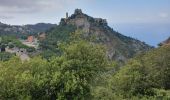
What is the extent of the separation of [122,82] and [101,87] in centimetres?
697

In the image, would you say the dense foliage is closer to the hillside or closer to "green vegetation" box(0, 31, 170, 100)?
"green vegetation" box(0, 31, 170, 100)

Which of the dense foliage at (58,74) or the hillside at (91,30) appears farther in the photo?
the hillside at (91,30)

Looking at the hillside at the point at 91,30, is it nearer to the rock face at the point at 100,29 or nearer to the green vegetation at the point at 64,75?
the rock face at the point at 100,29

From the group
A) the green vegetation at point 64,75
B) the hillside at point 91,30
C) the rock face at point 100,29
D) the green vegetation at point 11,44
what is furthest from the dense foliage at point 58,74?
the rock face at point 100,29

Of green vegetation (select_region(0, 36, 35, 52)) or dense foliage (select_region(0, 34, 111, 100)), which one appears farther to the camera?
green vegetation (select_region(0, 36, 35, 52))

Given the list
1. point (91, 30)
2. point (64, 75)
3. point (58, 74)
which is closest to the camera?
point (58, 74)

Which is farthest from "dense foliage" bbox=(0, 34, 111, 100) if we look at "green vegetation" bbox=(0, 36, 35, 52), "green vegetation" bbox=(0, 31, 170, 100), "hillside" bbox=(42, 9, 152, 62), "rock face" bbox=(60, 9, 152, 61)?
"rock face" bbox=(60, 9, 152, 61)

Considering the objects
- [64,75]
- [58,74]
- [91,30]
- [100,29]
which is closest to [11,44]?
[91,30]

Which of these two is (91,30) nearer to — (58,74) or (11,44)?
(11,44)

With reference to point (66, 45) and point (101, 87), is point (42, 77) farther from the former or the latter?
point (101, 87)

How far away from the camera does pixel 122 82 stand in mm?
47531

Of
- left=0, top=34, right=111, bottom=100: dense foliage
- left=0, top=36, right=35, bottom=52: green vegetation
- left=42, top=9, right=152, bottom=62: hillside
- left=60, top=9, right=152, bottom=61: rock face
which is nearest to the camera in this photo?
left=0, top=34, right=111, bottom=100: dense foliage

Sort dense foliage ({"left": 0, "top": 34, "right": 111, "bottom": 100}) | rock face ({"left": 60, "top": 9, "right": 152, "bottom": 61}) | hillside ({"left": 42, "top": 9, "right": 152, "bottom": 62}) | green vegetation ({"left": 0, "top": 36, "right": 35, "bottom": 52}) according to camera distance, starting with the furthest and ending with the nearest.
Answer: rock face ({"left": 60, "top": 9, "right": 152, "bottom": 61})
hillside ({"left": 42, "top": 9, "right": 152, "bottom": 62})
green vegetation ({"left": 0, "top": 36, "right": 35, "bottom": 52})
dense foliage ({"left": 0, "top": 34, "right": 111, "bottom": 100})

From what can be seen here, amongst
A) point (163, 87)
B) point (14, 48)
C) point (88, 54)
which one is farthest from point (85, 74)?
point (14, 48)
